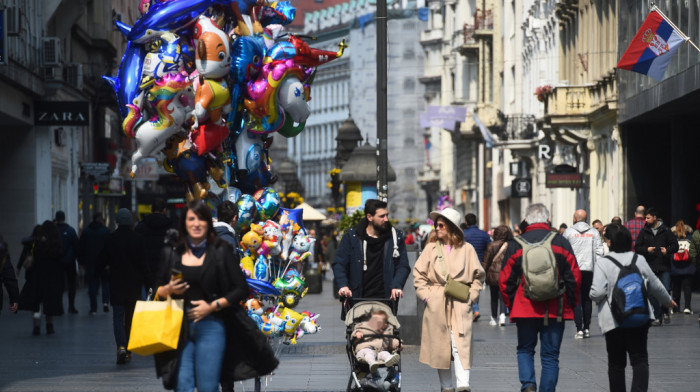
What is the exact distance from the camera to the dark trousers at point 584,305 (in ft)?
70.8

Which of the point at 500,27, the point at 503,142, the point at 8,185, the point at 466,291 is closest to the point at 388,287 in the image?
the point at 466,291

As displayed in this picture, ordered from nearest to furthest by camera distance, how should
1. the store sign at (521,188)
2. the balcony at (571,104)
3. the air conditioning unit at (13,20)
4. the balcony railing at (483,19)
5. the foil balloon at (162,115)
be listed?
the foil balloon at (162,115)
the air conditioning unit at (13,20)
the balcony at (571,104)
the store sign at (521,188)
the balcony railing at (483,19)

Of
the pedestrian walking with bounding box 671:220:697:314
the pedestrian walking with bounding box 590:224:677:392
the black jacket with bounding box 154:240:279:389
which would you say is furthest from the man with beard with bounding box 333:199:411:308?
the pedestrian walking with bounding box 671:220:697:314

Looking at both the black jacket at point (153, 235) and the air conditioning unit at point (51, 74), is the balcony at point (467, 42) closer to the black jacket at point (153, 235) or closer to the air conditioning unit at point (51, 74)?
the air conditioning unit at point (51, 74)

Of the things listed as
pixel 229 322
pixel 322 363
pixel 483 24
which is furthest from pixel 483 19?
pixel 229 322

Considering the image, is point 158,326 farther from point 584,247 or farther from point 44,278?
point 44,278

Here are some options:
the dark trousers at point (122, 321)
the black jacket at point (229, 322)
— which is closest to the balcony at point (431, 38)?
the dark trousers at point (122, 321)

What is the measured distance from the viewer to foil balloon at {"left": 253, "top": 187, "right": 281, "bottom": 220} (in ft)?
49.7

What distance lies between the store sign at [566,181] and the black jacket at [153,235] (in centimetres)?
2433

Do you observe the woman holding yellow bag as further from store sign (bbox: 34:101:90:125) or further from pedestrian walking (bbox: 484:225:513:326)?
store sign (bbox: 34:101:90:125)

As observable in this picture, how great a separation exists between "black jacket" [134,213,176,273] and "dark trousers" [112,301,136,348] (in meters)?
0.52

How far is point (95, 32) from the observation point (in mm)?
49375

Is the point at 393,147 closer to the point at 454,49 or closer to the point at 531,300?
the point at 454,49

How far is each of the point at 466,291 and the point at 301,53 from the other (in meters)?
3.55
